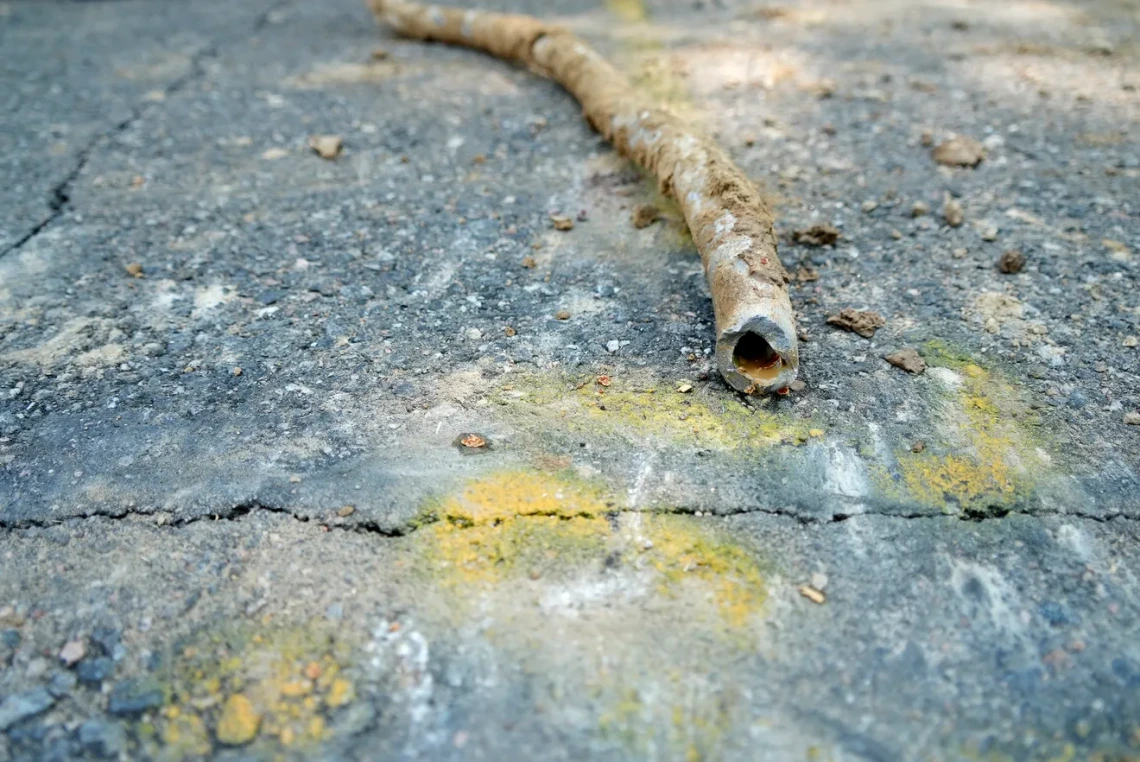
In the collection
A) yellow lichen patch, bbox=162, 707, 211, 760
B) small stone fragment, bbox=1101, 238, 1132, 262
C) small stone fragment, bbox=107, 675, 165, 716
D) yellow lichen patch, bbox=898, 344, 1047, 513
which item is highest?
small stone fragment, bbox=1101, 238, 1132, 262

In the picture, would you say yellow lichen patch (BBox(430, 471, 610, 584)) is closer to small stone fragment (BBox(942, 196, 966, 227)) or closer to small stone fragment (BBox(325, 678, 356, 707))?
small stone fragment (BBox(325, 678, 356, 707))

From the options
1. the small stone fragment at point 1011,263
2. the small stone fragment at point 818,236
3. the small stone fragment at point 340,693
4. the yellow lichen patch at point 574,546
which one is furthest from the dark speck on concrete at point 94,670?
the small stone fragment at point 1011,263

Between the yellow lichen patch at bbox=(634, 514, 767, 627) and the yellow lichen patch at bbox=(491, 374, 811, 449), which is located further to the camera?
the yellow lichen patch at bbox=(491, 374, 811, 449)

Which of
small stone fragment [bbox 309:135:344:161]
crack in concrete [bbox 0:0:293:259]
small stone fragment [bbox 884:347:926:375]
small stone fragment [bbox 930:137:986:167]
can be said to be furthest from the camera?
small stone fragment [bbox 309:135:344:161]

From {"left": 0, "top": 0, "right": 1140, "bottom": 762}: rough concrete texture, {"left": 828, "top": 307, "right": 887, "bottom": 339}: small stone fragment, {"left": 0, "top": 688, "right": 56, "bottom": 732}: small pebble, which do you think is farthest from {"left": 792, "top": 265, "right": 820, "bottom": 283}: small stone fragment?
{"left": 0, "top": 688, "right": 56, "bottom": 732}: small pebble

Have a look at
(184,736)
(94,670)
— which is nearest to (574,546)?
(184,736)

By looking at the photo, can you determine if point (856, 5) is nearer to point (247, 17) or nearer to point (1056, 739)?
point (247, 17)

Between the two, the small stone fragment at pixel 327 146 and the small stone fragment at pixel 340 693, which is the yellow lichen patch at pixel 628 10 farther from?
the small stone fragment at pixel 340 693
